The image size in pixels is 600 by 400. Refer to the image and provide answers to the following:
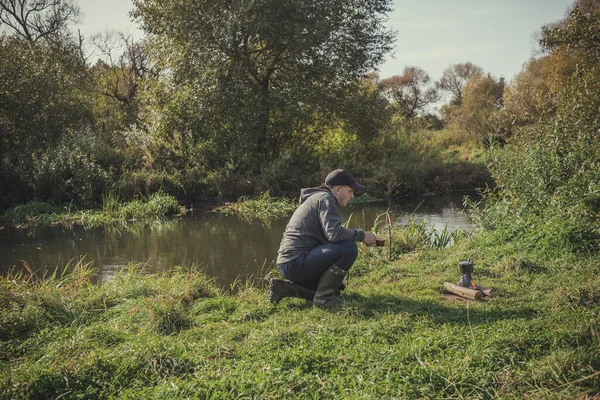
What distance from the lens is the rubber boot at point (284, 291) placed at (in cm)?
518

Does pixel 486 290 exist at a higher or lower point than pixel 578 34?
lower

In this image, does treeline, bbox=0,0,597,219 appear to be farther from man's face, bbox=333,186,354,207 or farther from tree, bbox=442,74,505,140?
man's face, bbox=333,186,354,207

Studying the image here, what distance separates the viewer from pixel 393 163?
19.2m

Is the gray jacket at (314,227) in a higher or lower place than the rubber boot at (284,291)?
higher

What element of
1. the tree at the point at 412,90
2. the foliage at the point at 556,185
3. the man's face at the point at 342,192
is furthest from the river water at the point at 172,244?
the tree at the point at 412,90

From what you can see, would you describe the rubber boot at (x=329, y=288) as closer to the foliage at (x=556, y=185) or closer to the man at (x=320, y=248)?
the man at (x=320, y=248)

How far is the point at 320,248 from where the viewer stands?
5051mm

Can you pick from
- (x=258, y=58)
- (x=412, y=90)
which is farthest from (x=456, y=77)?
(x=258, y=58)

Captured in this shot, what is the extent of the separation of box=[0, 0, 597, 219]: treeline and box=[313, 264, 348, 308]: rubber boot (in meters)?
12.2

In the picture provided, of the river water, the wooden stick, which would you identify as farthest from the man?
the river water

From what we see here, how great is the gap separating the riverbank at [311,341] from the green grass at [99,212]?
8.66 metres

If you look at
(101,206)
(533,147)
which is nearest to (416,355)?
(533,147)

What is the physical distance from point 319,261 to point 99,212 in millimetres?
11527

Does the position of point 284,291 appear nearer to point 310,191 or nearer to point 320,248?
point 320,248
